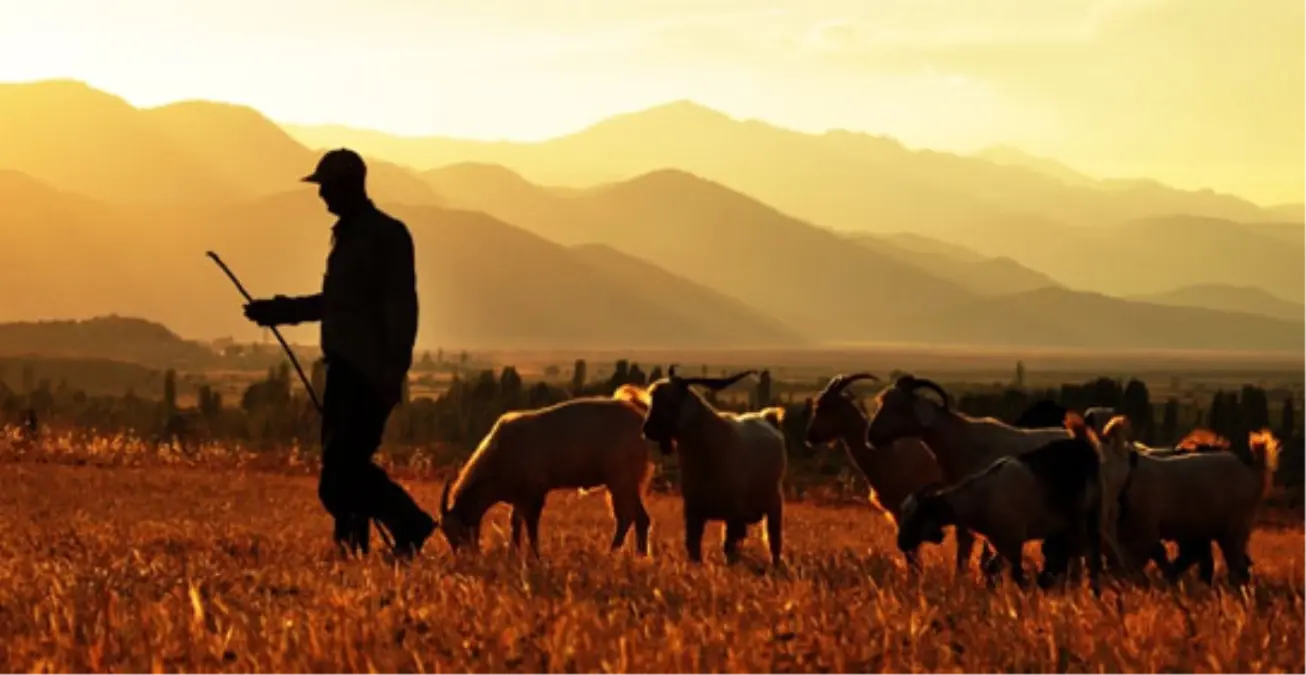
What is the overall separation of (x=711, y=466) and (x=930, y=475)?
10.4 ft

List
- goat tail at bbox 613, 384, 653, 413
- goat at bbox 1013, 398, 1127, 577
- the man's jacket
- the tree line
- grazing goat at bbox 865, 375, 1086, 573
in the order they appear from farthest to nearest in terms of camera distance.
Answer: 1. the tree line
2. goat tail at bbox 613, 384, 653, 413
3. grazing goat at bbox 865, 375, 1086, 573
4. goat at bbox 1013, 398, 1127, 577
5. the man's jacket

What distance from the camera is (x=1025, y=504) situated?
38.2 feet

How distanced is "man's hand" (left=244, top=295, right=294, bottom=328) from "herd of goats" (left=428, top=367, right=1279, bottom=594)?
8.11ft

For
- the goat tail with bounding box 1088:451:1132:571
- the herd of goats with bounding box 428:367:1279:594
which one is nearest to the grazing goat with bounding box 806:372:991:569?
the herd of goats with bounding box 428:367:1279:594

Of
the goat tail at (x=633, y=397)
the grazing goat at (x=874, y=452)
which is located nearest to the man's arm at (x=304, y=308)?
the goat tail at (x=633, y=397)

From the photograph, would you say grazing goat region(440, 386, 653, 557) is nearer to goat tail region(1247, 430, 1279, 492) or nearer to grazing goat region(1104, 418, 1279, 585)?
grazing goat region(1104, 418, 1279, 585)

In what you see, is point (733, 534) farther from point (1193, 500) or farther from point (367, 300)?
point (367, 300)

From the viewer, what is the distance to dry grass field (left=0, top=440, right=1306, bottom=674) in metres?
6.49

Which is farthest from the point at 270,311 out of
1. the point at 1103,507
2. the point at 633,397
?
the point at 1103,507

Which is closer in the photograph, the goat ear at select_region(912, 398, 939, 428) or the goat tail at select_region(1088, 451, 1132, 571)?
the goat tail at select_region(1088, 451, 1132, 571)

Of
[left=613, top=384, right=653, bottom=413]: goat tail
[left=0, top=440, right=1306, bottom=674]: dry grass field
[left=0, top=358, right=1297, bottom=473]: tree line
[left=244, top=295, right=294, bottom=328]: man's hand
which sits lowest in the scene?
[left=0, top=358, right=1297, bottom=473]: tree line

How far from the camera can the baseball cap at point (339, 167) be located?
11.9m


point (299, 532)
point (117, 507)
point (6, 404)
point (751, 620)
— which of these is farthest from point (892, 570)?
point (6, 404)

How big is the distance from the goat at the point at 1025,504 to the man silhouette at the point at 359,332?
3764mm
